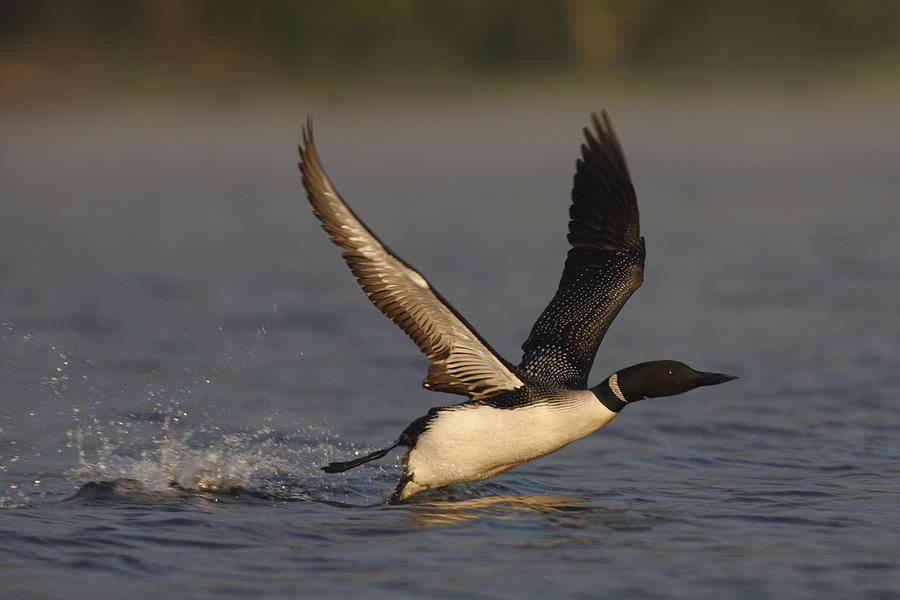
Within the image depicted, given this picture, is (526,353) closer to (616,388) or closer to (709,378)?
(616,388)

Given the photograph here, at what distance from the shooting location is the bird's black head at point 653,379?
6801 mm

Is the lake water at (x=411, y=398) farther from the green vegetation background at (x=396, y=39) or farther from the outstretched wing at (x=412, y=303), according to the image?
the green vegetation background at (x=396, y=39)

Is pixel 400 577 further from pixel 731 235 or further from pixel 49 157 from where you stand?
pixel 49 157

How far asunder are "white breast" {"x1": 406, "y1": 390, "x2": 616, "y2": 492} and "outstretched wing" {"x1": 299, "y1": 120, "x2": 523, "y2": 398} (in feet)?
0.45

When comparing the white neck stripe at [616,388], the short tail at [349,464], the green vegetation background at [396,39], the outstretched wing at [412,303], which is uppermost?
the green vegetation background at [396,39]

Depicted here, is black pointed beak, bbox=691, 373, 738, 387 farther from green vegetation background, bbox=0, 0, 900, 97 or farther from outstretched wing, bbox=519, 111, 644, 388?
green vegetation background, bbox=0, 0, 900, 97

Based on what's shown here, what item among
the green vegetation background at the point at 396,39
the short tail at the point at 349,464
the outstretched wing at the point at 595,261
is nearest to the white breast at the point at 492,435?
the short tail at the point at 349,464

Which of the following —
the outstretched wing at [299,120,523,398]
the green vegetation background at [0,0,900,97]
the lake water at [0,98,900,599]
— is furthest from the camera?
the green vegetation background at [0,0,900,97]

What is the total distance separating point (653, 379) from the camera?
6.85 m

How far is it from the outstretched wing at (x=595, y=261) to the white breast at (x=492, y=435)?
68cm

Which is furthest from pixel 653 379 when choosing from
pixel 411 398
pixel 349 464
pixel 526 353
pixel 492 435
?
pixel 411 398

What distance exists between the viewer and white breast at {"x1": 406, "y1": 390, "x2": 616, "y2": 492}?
6.73 metres

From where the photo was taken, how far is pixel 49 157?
2662 centimetres

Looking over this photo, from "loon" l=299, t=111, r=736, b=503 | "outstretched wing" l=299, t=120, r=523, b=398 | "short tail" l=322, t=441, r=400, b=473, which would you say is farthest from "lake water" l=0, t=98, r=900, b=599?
"outstretched wing" l=299, t=120, r=523, b=398
